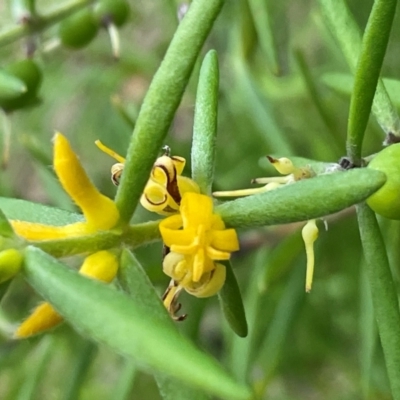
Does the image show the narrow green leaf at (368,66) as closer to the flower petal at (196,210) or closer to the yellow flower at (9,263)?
the flower petal at (196,210)

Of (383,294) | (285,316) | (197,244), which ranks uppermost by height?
(197,244)

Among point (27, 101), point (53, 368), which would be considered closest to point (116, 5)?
point (27, 101)

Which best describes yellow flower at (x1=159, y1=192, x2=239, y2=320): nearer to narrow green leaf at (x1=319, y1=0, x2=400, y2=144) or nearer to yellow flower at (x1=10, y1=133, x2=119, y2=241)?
yellow flower at (x1=10, y1=133, x2=119, y2=241)

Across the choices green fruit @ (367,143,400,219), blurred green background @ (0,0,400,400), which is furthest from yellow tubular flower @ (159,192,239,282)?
blurred green background @ (0,0,400,400)

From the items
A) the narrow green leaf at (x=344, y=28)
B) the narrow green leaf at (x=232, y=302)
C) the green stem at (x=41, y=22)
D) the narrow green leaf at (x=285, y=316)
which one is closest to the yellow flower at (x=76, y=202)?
the narrow green leaf at (x=232, y=302)

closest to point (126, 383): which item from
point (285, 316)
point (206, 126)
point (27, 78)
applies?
point (285, 316)

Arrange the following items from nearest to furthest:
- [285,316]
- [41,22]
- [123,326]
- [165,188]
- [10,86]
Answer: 1. [123,326]
2. [165,188]
3. [10,86]
4. [41,22]
5. [285,316]

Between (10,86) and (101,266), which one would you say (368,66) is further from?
(10,86)
